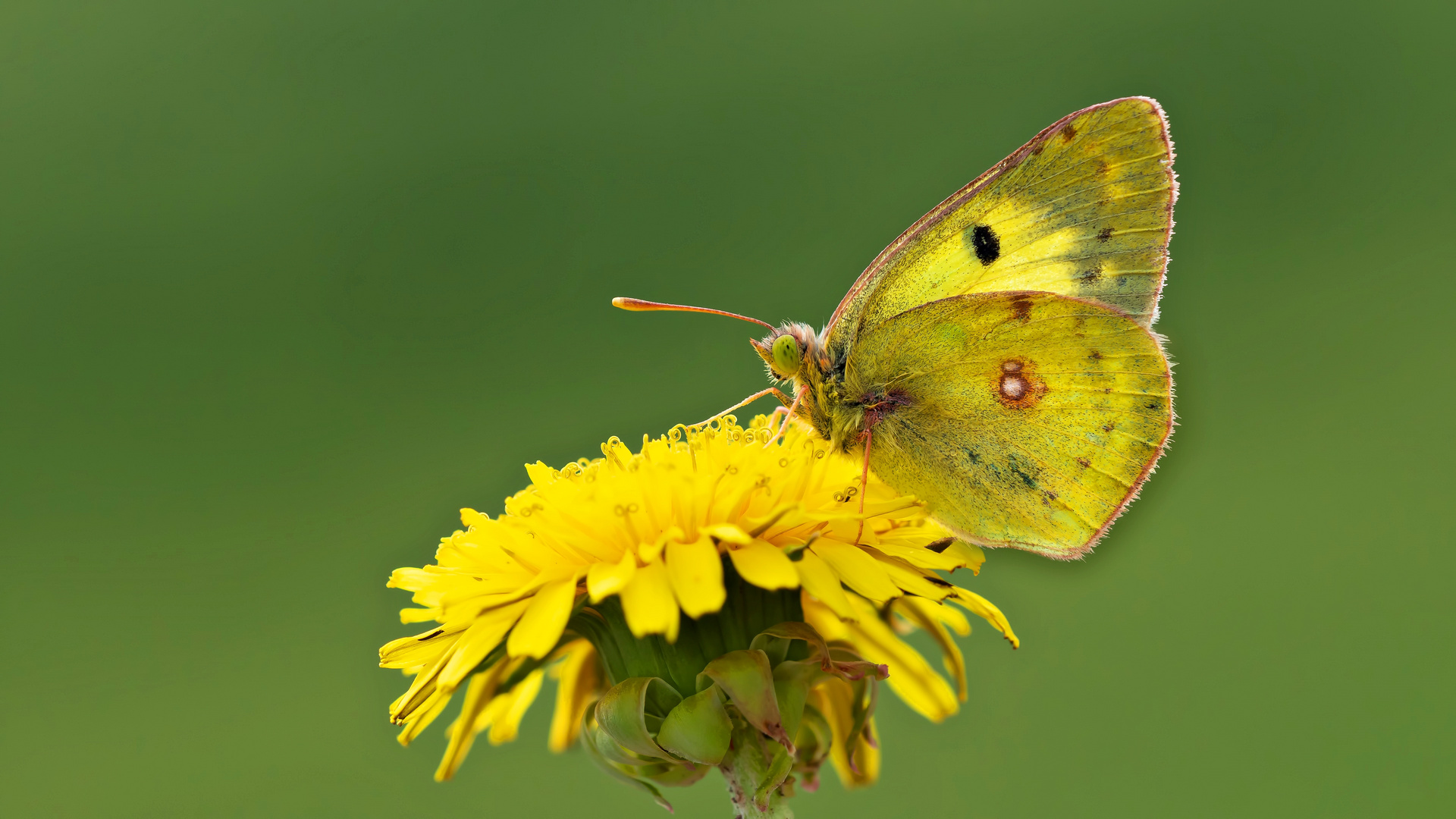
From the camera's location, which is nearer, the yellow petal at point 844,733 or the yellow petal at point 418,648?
the yellow petal at point 418,648

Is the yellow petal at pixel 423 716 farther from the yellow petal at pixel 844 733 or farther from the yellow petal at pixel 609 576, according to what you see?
the yellow petal at pixel 844 733

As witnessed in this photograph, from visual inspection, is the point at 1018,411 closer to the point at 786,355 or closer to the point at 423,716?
the point at 786,355

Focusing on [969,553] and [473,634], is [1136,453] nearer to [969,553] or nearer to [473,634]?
[969,553]

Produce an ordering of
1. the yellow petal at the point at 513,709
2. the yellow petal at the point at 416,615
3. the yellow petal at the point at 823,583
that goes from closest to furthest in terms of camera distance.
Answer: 1. the yellow petal at the point at 823,583
2. the yellow petal at the point at 416,615
3. the yellow petal at the point at 513,709

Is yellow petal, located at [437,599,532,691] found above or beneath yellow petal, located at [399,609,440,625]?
beneath

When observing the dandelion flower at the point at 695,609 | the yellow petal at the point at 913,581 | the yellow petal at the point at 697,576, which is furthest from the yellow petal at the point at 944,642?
the yellow petal at the point at 697,576

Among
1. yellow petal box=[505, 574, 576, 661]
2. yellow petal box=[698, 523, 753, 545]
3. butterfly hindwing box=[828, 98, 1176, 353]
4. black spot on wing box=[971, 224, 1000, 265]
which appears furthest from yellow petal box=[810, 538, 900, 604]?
black spot on wing box=[971, 224, 1000, 265]

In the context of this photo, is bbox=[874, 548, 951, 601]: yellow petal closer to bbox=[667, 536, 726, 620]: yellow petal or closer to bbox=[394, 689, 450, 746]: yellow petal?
Answer: bbox=[667, 536, 726, 620]: yellow petal
